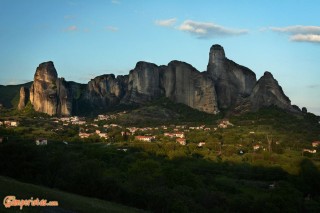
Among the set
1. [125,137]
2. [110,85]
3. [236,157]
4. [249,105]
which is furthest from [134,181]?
[110,85]

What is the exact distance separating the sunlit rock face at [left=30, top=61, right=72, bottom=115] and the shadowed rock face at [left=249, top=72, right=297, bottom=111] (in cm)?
7147

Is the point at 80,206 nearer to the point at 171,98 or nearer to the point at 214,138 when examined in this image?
the point at 214,138

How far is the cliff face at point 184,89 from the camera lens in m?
162

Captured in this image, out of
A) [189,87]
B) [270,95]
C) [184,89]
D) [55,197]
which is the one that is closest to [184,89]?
[184,89]

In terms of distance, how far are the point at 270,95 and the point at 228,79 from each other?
19.2m

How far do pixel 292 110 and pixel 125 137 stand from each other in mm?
70319

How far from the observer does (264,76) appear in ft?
531

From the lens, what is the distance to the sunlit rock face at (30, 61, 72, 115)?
175000 millimetres

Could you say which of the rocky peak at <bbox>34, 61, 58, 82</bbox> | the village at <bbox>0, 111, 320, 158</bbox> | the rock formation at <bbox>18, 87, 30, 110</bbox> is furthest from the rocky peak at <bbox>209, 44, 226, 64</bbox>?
the rock formation at <bbox>18, 87, 30, 110</bbox>

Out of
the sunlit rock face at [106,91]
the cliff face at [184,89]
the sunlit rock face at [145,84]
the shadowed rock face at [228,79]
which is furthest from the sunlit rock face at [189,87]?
the sunlit rock face at [106,91]

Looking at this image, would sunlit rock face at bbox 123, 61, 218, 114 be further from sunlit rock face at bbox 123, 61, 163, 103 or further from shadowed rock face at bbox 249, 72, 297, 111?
shadowed rock face at bbox 249, 72, 297, 111

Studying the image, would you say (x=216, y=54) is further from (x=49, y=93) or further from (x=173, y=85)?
(x=49, y=93)

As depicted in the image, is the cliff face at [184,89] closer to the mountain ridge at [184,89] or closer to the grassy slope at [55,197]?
the mountain ridge at [184,89]

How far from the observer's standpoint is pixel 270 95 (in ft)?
523
